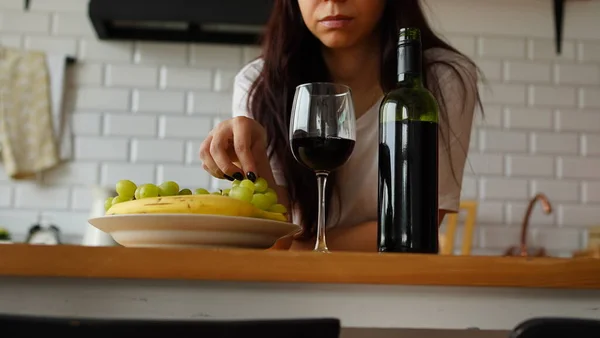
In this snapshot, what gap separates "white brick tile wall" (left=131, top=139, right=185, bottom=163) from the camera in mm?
2736

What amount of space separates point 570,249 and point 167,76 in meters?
1.77

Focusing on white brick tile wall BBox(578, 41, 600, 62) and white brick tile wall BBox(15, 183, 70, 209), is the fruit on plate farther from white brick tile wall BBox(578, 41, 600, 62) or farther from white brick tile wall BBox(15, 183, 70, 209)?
white brick tile wall BBox(578, 41, 600, 62)

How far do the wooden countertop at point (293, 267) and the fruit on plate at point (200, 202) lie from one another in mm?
148

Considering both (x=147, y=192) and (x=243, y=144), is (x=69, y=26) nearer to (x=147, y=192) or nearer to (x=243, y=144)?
(x=243, y=144)

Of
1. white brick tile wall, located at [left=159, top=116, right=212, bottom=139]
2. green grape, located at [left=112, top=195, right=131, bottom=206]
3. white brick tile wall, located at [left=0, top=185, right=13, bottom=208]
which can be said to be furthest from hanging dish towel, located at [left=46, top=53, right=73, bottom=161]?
green grape, located at [left=112, top=195, right=131, bottom=206]

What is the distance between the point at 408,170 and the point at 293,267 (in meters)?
0.23

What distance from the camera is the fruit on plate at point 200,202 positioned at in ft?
2.45

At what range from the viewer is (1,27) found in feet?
9.09

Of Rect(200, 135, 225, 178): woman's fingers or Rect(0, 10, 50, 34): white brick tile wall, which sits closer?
Rect(200, 135, 225, 178): woman's fingers

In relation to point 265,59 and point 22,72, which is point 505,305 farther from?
point 22,72

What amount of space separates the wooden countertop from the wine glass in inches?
8.4

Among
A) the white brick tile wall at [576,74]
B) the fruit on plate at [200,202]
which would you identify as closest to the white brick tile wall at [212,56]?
the white brick tile wall at [576,74]

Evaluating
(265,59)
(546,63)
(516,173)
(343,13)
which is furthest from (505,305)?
(546,63)

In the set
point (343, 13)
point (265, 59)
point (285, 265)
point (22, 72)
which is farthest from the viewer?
point (22, 72)
